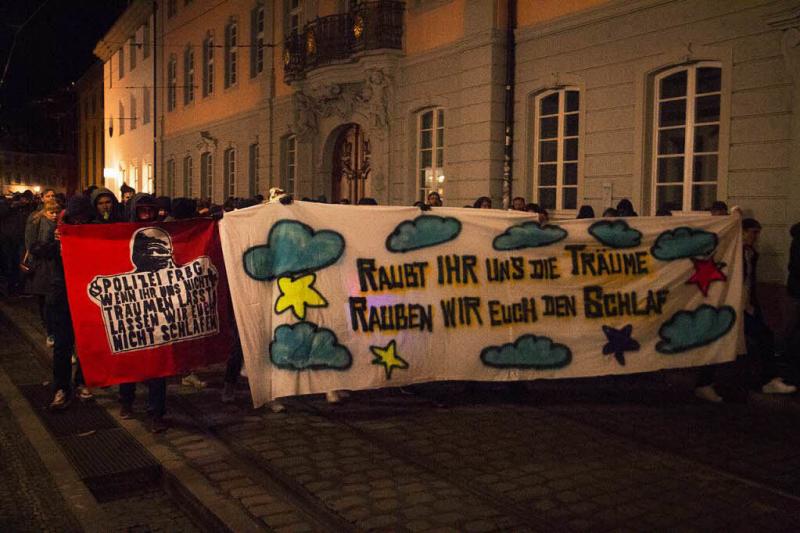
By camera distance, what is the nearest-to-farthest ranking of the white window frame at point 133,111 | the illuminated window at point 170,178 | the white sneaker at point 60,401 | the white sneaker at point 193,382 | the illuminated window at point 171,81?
the white sneaker at point 60,401 < the white sneaker at point 193,382 < the illuminated window at point 171,81 < the illuminated window at point 170,178 < the white window frame at point 133,111

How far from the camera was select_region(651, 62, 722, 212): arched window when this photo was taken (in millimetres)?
10992

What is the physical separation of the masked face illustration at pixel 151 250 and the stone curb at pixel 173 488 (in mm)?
1311

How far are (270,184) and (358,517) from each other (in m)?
18.9

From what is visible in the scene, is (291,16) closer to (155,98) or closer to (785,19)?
(155,98)

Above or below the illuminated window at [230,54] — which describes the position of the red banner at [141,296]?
below

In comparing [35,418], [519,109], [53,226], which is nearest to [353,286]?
[35,418]

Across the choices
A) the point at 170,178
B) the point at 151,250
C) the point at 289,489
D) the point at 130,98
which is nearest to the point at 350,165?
the point at 151,250

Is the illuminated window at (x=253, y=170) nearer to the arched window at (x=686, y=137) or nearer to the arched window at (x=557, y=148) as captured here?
the arched window at (x=557, y=148)

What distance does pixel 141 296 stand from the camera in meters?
6.41

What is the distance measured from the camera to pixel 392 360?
6.69m

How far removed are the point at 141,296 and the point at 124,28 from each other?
37.4 meters

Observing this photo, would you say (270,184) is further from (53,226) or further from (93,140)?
(93,140)

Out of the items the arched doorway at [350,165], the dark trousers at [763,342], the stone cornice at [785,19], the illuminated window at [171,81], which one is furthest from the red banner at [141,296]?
the illuminated window at [171,81]

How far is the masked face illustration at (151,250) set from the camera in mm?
6426
